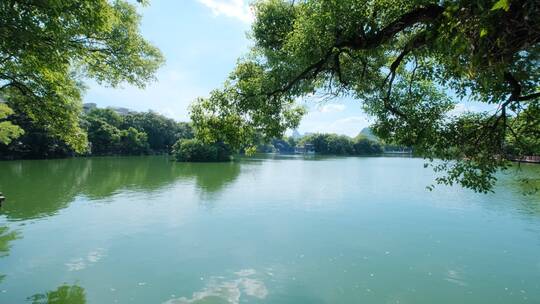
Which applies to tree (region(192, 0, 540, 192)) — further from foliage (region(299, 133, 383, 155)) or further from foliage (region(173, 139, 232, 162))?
foliage (region(299, 133, 383, 155))

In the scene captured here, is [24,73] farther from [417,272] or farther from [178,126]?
[178,126]

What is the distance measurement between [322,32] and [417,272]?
9166 mm

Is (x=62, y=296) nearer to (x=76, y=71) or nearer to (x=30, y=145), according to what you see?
(x=76, y=71)

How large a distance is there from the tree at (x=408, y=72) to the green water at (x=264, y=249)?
15.4 ft

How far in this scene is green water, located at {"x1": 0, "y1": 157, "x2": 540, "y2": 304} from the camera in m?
9.34

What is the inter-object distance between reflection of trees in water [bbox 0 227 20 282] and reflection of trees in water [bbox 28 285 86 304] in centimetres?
448

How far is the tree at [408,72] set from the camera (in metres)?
3.56

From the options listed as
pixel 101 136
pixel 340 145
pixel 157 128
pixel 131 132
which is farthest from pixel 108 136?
pixel 340 145

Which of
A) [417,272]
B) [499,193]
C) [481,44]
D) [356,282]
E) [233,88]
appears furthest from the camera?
[499,193]

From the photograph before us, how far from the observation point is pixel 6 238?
44.5 ft

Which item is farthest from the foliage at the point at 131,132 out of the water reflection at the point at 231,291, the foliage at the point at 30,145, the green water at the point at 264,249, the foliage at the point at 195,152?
the water reflection at the point at 231,291

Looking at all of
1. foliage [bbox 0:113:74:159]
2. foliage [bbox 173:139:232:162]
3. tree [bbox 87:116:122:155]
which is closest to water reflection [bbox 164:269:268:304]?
foliage [bbox 173:139:232:162]

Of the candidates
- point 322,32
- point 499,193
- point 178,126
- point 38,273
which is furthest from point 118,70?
point 178,126

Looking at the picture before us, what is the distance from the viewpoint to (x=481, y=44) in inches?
136
